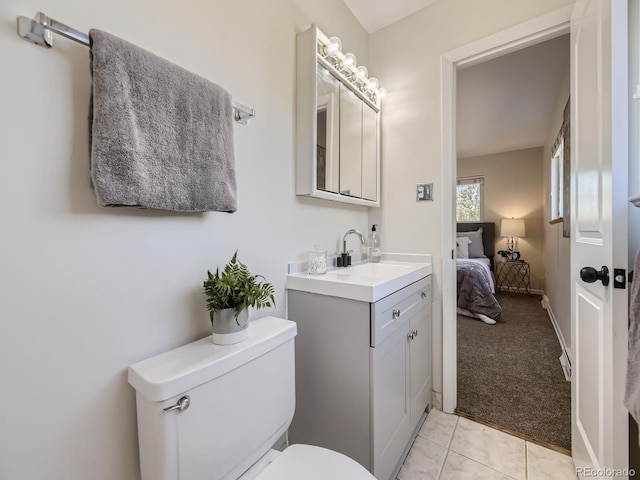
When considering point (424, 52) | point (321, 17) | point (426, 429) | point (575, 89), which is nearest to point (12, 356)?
point (426, 429)

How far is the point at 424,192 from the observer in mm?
1698

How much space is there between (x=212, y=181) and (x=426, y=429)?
1677 millimetres

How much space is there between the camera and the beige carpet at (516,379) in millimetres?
1537

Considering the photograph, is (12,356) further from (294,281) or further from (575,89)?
(575,89)

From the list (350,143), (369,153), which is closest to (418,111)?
(369,153)

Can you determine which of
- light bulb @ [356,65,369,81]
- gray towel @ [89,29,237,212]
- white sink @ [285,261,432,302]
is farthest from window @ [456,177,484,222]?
gray towel @ [89,29,237,212]

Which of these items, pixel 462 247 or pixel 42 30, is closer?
pixel 42 30

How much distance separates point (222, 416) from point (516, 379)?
2136mm

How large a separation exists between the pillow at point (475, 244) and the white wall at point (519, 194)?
15.5 inches

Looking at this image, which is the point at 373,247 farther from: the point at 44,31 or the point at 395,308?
the point at 44,31

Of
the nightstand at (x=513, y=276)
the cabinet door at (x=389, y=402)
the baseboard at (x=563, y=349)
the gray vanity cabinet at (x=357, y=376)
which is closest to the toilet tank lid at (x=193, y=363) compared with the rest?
the gray vanity cabinet at (x=357, y=376)

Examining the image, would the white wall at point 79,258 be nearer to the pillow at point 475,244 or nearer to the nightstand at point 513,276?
the pillow at point 475,244

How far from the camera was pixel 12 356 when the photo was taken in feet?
1.95

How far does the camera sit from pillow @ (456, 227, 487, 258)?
15.3 ft
